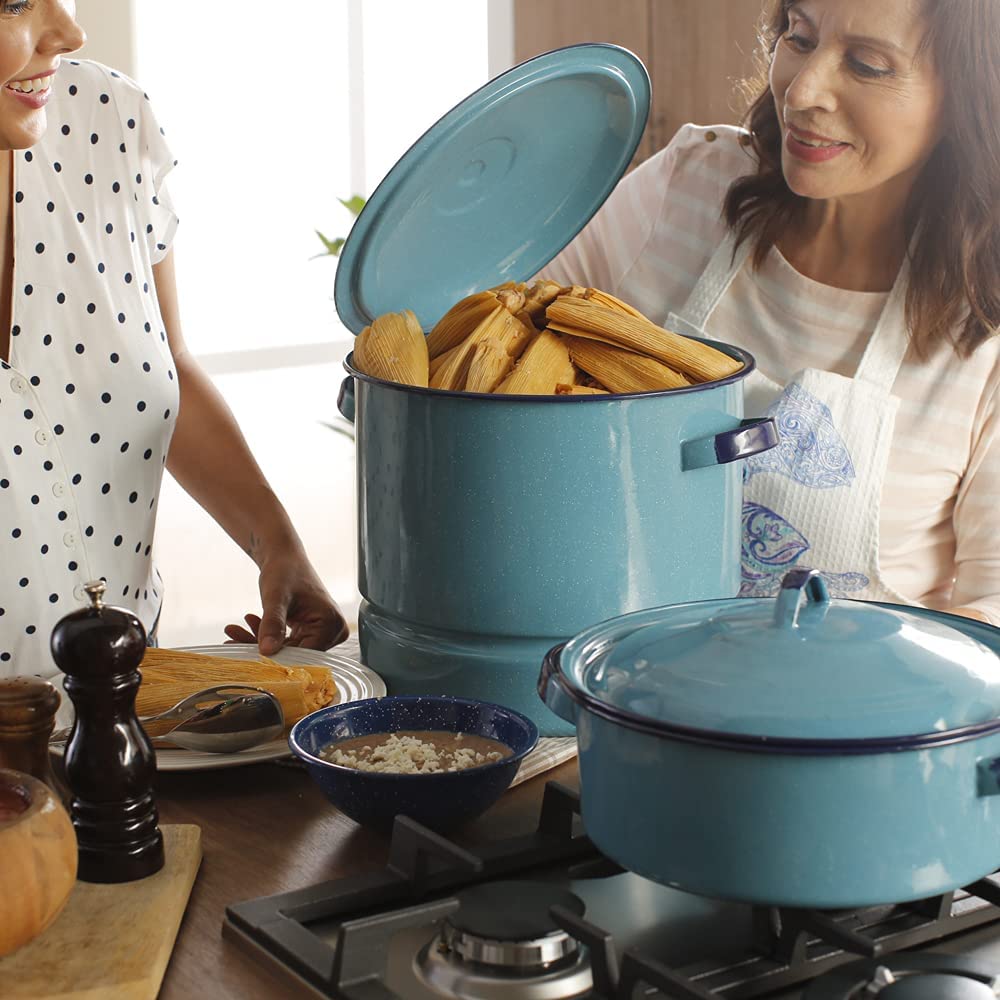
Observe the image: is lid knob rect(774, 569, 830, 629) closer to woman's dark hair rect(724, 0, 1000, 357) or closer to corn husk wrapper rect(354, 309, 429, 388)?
corn husk wrapper rect(354, 309, 429, 388)

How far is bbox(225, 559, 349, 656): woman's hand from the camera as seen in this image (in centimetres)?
118

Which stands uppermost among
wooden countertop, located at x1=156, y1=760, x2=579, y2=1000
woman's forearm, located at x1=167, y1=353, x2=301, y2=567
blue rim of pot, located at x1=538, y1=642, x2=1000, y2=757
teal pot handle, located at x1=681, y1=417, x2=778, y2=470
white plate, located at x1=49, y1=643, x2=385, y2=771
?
teal pot handle, located at x1=681, y1=417, x2=778, y2=470

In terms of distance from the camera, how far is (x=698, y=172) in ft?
4.87

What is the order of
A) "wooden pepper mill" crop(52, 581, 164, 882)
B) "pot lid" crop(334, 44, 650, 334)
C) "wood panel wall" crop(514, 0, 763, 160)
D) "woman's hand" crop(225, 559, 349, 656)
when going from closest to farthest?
"wooden pepper mill" crop(52, 581, 164, 882), "pot lid" crop(334, 44, 650, 334), "woman's hand" crop(225, 559, 349, 656), "wood panel wall" crop(514, 0, 763, 160)

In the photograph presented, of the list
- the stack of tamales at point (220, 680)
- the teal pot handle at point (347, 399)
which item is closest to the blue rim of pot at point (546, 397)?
the teal pot handle at point (347, 399)

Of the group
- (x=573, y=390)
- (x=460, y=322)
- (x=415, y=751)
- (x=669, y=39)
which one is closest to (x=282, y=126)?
(x=669, y=39)

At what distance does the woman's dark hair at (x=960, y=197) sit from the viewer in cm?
123

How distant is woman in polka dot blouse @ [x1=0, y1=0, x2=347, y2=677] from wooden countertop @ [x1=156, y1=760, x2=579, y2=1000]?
207 millimetres

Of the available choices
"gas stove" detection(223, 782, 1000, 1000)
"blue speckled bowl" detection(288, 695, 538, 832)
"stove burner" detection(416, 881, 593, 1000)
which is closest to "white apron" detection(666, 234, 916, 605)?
"blue speckled bowl" detection(288, 695, 538, 832)

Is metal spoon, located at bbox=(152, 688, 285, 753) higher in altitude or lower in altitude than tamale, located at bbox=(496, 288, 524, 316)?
lower

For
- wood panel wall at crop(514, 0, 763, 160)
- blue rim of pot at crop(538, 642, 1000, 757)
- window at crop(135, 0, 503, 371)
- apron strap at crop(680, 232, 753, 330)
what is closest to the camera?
blue rim of pot at crop(538, 642, 1000, 757)

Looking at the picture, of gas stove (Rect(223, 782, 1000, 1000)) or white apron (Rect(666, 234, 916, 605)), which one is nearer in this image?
gas stove (Rect(223, 782, 1000, 1000))

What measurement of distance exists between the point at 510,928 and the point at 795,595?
0.69 ft

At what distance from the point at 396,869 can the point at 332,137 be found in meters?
4.30
